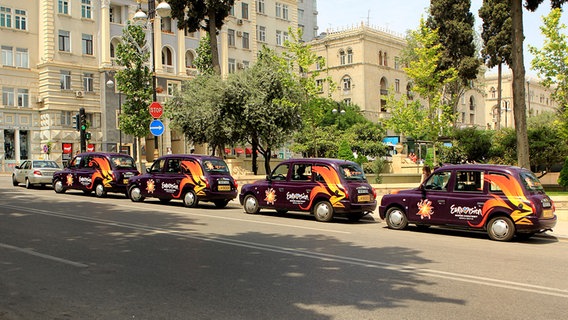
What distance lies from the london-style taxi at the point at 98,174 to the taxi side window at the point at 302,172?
8.63 m

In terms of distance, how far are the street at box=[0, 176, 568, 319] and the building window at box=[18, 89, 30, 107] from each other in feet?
122

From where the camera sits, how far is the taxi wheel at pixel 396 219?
14.5 metres

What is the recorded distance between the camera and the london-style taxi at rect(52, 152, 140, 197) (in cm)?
2213

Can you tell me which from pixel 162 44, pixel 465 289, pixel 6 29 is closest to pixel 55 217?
pixel 465 289

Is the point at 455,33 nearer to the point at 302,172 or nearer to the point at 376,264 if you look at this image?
the point at 302,172

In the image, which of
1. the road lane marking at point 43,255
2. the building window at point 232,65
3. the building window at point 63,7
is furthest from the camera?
the building window at point 232,65

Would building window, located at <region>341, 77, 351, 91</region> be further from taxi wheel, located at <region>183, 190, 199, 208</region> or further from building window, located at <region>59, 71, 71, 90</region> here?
taxi wheel, located at <region>183, 190, 199, 208</region>

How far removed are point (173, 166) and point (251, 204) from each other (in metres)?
3.67

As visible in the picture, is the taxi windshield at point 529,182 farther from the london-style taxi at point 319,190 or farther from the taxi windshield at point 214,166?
the taxi windshield at point 214,166

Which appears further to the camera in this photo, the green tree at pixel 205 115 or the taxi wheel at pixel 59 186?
the green tree at pixel 205 115

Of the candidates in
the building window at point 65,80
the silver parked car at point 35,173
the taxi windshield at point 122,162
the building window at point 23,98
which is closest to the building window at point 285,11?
the building window at point 65,80

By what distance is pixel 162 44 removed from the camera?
55.3 m

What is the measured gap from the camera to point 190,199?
18859 millimetres

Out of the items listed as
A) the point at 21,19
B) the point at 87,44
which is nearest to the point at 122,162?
the point at 21,19
